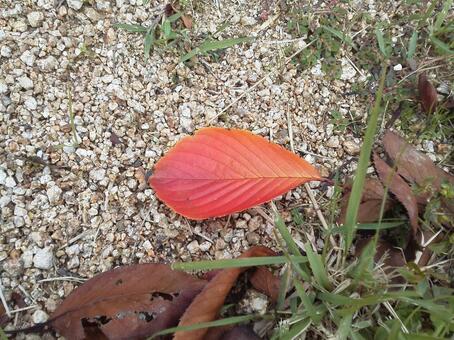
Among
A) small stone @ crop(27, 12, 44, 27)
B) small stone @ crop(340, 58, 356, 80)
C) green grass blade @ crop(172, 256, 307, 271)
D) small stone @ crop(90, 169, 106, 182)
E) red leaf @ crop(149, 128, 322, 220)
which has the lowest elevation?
small stone @ crop(90, 169, 106, 182)

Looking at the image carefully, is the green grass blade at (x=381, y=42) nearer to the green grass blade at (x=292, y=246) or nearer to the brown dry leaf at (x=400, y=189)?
the brown dry leaf at (x=400, y=189)

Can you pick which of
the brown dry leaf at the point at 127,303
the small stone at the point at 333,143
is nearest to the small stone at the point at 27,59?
the brown dry leaf at the point at 127,303

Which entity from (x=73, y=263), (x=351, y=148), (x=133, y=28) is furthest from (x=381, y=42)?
(x=73, y=263)

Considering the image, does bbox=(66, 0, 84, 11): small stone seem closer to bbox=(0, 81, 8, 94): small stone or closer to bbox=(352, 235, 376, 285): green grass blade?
bbox=(0, 81, 8, 94): small stone

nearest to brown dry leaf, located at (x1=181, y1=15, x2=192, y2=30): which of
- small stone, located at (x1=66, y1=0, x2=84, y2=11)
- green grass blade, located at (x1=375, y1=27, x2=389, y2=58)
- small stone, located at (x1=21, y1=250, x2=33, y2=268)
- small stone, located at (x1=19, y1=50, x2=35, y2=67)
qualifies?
small stone, located at (x1=66, y1=0, x2=84, y2=11)

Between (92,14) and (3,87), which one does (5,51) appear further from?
(92,14)

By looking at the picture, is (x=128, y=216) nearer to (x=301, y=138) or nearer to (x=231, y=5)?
(x=301, y=138)
